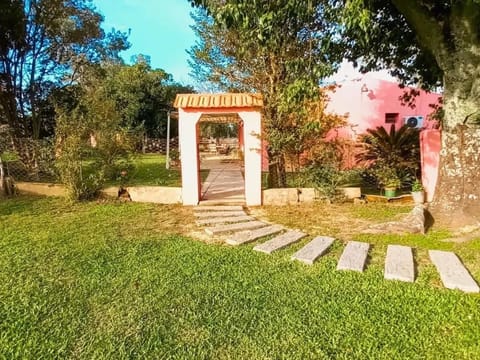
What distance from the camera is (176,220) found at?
671cm

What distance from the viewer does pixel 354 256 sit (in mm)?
4453

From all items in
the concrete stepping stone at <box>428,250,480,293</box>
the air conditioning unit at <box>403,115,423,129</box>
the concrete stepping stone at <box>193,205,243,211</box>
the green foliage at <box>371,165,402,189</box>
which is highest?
the air conditioning unit at <box>403,115,423,129</box>

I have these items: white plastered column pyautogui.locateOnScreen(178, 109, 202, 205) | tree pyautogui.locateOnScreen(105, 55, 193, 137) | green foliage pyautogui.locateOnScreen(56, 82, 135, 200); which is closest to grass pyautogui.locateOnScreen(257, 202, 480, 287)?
white plastered column pyautogui.locateOnScreen(178, 109, 202, 205)

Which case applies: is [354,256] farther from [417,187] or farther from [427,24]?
[417,187]

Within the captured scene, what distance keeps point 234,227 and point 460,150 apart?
406 centimetres

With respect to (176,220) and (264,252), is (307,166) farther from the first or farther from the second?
(264,252)

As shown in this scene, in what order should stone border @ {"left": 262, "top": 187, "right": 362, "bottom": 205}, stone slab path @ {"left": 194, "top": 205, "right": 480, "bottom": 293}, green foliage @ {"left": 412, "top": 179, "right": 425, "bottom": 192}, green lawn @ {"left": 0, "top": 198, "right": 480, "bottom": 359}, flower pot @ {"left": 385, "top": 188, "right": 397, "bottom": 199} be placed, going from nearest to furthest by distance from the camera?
green lawn @ {"left": 0, "top": 198, "right": 480, "bottom": 359}
stone slab path @ {"left": 194, "top": 205, "right": 480, "bottom": 293}
green foliage @ {"left": 412, "top": 179, "right": 425, "bottom": 192}
stone border @ {"left": 262, "top": 187, "right": 362, "bottom": 205}
flower pot @ {"left": 385, "top": 188, "right": 397, "bottom": 199}

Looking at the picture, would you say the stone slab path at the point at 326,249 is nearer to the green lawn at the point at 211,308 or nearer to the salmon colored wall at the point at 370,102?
the green lawn at the point at 211,308

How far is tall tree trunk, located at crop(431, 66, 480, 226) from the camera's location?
5410 millimetres

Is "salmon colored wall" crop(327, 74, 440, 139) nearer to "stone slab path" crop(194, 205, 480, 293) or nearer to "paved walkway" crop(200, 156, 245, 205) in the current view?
"paved walkway" crop(200, 156, 245, 205)

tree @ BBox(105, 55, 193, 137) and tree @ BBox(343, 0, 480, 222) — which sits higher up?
tree @ BBox(105, 55, 193, 137)

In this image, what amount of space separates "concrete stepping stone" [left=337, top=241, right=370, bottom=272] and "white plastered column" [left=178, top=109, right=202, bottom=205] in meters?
4.20

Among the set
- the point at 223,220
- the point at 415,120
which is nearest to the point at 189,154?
the point at 223,220

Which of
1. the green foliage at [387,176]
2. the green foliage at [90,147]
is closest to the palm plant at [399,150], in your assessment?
the green foliage at [387,176]
